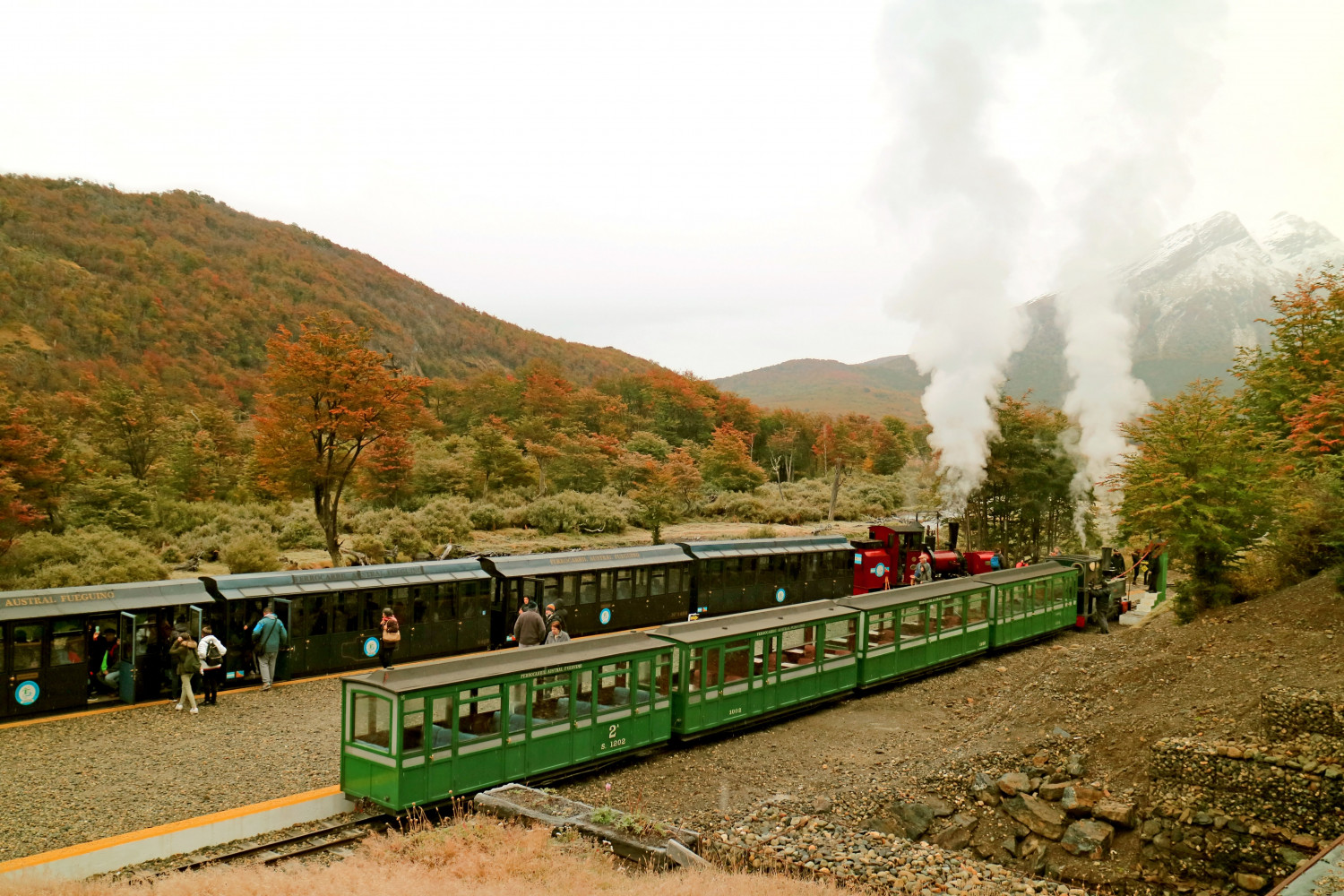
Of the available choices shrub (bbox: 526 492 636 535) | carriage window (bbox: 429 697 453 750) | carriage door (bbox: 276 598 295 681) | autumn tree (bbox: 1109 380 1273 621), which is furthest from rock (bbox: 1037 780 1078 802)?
shrub (bbox: 526 492 636 535)

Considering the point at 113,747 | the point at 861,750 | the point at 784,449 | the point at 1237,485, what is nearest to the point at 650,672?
the point at 861,750

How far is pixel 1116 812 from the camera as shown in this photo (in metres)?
11.1

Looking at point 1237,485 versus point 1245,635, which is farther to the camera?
point 1237,485

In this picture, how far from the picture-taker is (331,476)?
2766 cm

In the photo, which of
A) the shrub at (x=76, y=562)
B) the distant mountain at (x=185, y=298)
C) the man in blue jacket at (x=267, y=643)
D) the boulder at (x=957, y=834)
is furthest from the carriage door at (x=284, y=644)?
the distant mountain at (x=185, y=298)

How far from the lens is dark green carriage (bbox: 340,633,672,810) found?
1043 cm

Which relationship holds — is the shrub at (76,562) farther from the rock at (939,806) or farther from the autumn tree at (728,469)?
the autumn tree at (728,469)

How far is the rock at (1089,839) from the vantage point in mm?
10758

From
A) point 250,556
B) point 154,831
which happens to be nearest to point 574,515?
point 250,556

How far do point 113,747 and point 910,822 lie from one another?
1199 cm

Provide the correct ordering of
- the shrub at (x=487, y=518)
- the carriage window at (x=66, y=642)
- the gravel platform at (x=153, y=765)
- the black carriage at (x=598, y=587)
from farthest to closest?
1. the shrub at (x=487, y=518)
2. the black carriage at (x=598, y=587)
3. the carriage window at (x=66, y=642)
4. the gravel platform at (x=153, y=765)

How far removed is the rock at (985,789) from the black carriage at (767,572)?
12805 millimetres

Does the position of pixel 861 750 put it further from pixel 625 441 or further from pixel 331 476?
pixel 625 441

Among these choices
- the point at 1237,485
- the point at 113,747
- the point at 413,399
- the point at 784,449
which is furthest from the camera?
the point at 784,449
